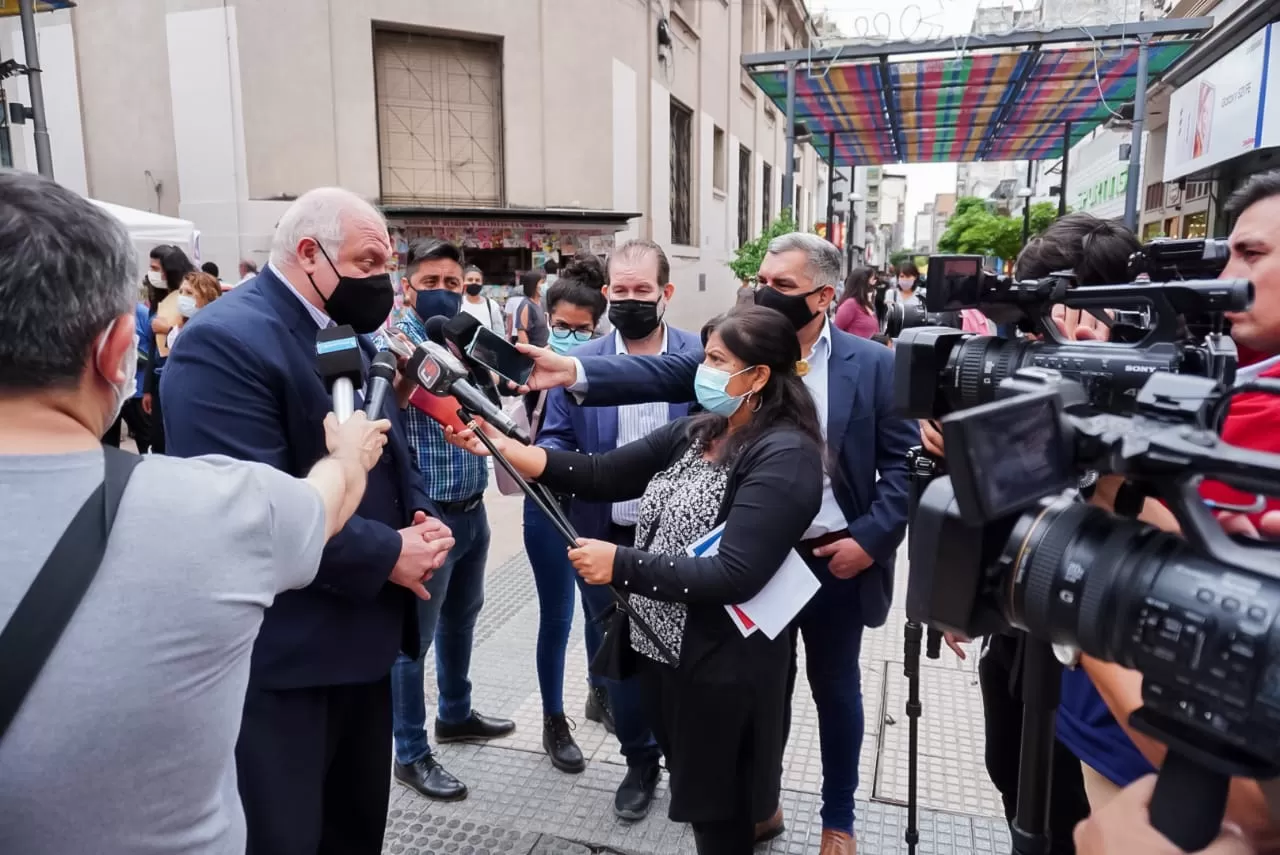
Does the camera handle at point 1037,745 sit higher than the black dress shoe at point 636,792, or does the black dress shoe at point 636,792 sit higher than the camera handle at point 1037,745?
the camera handle at point 1037,745

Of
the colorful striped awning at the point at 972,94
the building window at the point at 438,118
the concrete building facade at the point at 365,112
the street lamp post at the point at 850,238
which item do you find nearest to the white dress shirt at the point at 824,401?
the colorful striped awning at the point at 972,94

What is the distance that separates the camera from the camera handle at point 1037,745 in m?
1.15

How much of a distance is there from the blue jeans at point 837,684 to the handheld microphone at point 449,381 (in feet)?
3.51

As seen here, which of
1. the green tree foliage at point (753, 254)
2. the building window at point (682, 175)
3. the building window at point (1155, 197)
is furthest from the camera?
the building window at point (1155, 197)

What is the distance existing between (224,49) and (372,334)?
34.7 feet

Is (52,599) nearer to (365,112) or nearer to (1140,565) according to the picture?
(1140,565)

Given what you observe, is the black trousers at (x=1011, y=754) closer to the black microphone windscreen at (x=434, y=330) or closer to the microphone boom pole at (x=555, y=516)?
→ the microphone boom pole at (x=555, y=516)

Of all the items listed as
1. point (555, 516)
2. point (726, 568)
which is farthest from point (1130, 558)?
point (555, 516)

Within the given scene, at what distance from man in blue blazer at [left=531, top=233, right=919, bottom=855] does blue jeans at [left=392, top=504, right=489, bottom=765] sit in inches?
29.7

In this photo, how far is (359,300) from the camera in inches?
82.4

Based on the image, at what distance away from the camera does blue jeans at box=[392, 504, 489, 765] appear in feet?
9.25

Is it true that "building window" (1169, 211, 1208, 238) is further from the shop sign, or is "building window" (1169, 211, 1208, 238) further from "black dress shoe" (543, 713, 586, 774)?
"black dress shoe" (543, 713, 586, 774)

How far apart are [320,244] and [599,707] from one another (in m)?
2.09

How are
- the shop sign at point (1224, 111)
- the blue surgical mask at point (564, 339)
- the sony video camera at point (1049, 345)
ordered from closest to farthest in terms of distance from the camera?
the sony video camera at point (1049, 345)
the blue surgical mask at point (564, 339)
the shop sign at point (1224, 111)
